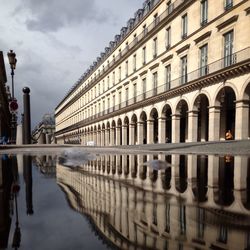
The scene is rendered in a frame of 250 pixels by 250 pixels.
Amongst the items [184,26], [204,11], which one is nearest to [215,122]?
[204,11]

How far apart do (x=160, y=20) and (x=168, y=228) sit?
29471 mm

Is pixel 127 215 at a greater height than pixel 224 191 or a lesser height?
greater

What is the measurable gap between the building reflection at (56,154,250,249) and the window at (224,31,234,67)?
1732 cm

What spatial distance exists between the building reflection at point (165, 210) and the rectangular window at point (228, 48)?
56.8 feet

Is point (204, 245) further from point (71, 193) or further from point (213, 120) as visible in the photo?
point (213, 120)

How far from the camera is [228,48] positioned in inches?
789

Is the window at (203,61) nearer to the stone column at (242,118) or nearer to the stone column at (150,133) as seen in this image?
the stone column at (242,118)

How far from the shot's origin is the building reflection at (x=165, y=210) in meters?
1.66

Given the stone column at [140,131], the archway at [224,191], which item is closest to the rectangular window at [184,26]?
the stone column at [140,131]

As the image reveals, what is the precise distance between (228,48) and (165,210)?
20100mm

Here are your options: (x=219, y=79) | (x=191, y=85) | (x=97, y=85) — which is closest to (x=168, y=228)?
(x=219, y=79)

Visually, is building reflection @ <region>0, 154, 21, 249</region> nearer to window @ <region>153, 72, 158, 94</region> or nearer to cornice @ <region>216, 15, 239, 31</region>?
cornice @ <region>216, 15, 239, 31</region>

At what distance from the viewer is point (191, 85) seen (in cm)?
2284

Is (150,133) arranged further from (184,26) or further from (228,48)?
(228,48)
